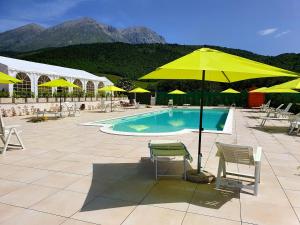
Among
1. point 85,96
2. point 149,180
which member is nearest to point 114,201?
point 149,180

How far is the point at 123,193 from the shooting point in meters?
3.72

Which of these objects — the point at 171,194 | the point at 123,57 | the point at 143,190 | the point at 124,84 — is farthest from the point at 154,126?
the point at 123,57

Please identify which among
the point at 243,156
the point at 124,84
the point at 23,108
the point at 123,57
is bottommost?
the point at 23,108

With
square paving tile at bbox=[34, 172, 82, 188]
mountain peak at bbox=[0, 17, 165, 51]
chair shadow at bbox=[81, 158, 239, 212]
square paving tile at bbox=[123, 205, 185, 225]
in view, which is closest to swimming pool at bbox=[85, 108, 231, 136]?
chair shadow at bbox=[81, 158, 239, 212]

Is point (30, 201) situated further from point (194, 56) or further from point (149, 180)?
point (194, 56)

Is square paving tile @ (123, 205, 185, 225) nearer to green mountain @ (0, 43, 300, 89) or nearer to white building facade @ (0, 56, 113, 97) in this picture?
white building facade @ (0, 56, 113, 97)

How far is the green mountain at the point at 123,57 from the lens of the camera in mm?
41500

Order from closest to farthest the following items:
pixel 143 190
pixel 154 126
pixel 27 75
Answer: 1. pixel 143 190
2. pixel 154 126
3. pixel 27 75

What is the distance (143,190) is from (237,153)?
1.38 meters

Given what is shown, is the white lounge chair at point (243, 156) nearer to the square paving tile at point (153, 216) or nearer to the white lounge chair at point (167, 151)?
the white lounge chair at point (167, 151)

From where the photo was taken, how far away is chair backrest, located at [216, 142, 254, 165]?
3.66 meters

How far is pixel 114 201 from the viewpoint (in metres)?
3.44

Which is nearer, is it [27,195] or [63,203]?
[63,203]

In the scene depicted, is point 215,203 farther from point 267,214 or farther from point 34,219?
point 34,219
